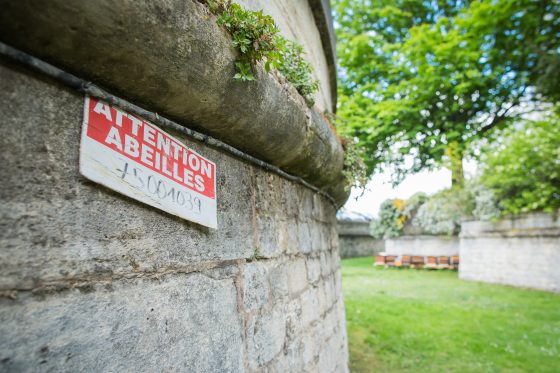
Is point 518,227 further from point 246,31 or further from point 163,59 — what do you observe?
point 163,59

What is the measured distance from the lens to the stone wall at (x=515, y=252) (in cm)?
845

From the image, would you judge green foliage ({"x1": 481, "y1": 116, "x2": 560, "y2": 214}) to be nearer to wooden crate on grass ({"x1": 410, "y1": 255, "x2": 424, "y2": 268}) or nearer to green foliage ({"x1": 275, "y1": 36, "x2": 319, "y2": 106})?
wooden crate on grass ({"x1": 410, "y1": 255, "x2": 424, "y2": 268})

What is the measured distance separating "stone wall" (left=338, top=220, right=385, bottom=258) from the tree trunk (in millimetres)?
7783

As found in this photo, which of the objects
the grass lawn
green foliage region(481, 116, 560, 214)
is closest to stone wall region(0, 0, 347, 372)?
the grass lawn

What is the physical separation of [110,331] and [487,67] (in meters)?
11.5

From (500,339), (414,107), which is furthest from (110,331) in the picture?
(414,107)

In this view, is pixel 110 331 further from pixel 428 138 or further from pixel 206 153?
pixel 428 138

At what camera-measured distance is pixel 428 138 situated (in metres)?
9.22

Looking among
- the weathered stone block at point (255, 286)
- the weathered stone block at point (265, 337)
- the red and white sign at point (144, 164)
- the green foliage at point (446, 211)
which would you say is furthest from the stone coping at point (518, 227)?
the red and white sign at point (144, 164)

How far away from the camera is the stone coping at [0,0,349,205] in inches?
30.8

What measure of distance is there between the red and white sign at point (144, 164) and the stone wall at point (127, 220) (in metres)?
0.03

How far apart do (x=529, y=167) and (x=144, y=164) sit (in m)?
9.85

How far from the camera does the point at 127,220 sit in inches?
38.7

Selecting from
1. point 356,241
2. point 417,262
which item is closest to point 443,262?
point 417,262
